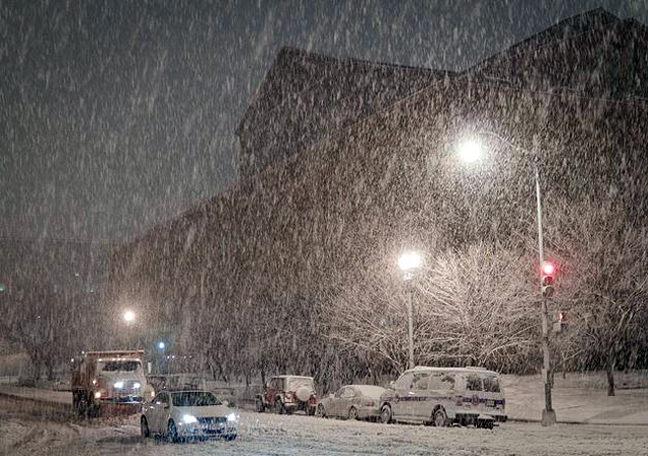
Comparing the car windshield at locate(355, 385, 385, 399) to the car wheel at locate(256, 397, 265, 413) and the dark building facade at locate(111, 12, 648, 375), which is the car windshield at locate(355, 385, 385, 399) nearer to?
the car wheel at locate(256, 397, 265, 413)

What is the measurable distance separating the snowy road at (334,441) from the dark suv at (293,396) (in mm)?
7915

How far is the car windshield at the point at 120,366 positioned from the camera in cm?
3253

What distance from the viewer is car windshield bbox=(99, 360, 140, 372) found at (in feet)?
107

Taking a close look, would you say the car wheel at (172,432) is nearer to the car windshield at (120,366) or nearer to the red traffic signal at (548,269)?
the red traffic signal at (548,269)

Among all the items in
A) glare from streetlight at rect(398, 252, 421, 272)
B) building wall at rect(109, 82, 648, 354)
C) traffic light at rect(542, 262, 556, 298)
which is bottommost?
traffic light at rect(542, 262, 556, 298)

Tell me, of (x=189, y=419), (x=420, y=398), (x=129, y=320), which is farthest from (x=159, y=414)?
(x=129, y=320)

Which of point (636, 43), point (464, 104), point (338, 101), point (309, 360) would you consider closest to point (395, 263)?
point (309, 360)

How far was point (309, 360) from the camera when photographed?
51312mm

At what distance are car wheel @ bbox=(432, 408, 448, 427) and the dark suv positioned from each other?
974 centimetres

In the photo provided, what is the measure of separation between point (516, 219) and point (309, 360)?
53.5ft

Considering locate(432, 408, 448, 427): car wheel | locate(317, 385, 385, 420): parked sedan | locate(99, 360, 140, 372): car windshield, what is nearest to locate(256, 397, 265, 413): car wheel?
locate(317, 385, 385, 420): parked sedan

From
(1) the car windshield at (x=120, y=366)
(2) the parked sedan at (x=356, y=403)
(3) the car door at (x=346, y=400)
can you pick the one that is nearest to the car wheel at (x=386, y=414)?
(2) the parked sedan at (x=356, y=403)

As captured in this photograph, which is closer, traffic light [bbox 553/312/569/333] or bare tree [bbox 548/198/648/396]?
traffic light [bbox 553/312/569/333]

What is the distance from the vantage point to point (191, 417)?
1944 centimetres
